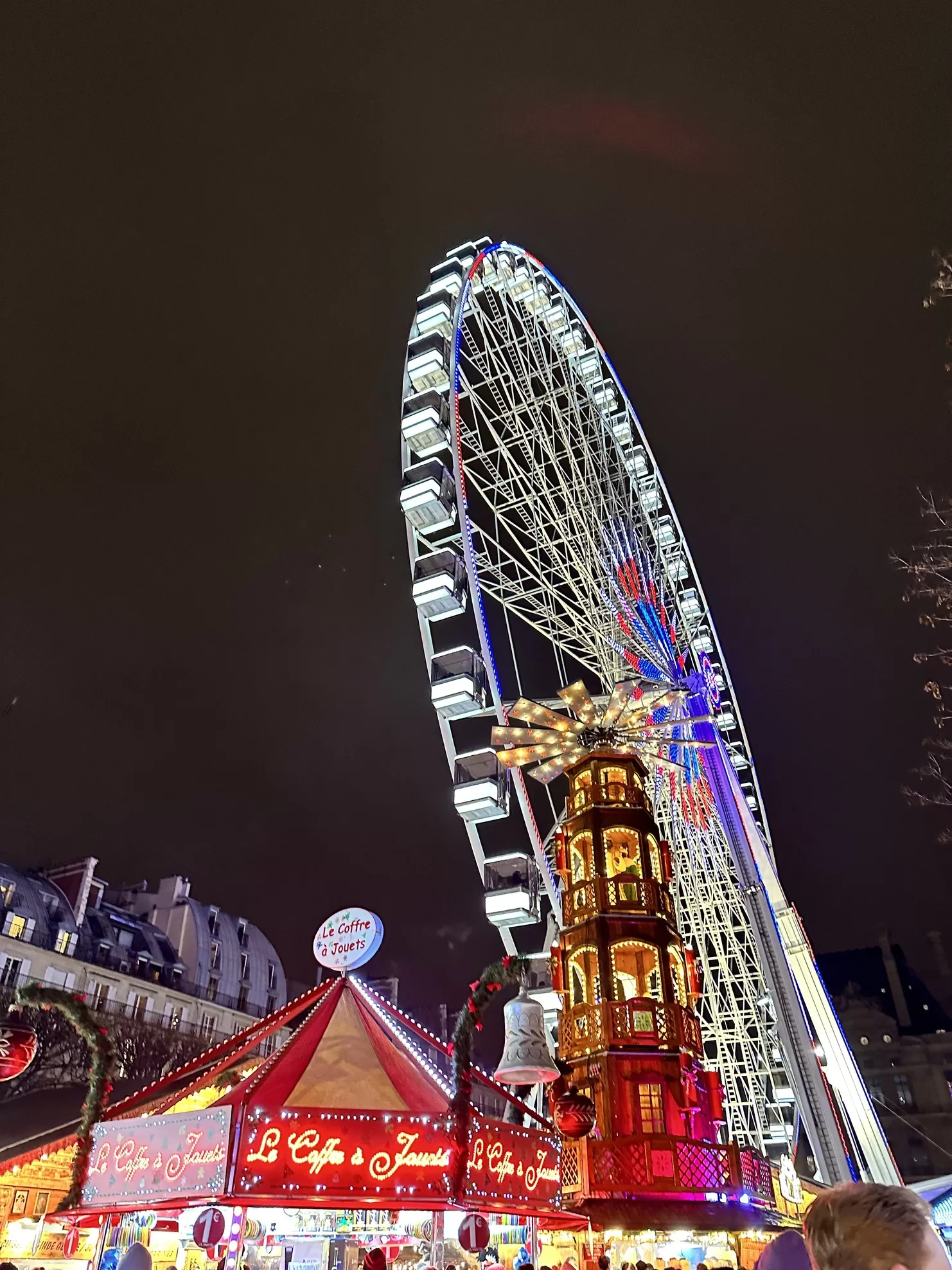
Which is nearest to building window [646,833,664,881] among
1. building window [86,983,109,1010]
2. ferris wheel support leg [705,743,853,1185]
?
ferris wheel support leg [705,743,853,1185]

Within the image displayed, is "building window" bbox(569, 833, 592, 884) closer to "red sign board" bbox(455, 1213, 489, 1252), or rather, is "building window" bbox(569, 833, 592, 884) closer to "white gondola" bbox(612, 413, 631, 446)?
"red sign board" bbox(455, 1213, 489, 1252)

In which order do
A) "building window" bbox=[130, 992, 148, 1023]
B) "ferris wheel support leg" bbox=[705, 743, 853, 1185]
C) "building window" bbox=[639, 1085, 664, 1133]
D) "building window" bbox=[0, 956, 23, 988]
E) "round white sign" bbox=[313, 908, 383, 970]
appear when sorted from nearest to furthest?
"round white sign" bbox=[313, 908, 383, 970]
"building window" bbox=[639, 1085, 664, 1133]
"ferris wheel support leg" bbox=[705, 743, 853, 1185]
"building window" bbox=[0, 956, 23, 988]
"building window" bbox=[130, 992, 148, 1023]

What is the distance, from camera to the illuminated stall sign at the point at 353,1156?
8.36m

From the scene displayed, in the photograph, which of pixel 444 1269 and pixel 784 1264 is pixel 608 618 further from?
pixel 784 1264

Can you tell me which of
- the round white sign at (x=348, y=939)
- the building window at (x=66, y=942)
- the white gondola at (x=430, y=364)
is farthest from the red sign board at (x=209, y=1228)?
the building window at (x=66, y=942)

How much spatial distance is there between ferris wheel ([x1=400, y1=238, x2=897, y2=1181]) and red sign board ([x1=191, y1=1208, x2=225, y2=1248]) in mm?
11249

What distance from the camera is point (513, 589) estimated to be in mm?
22562

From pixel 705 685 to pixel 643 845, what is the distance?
20.0ft

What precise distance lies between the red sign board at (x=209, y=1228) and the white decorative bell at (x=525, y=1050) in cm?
457

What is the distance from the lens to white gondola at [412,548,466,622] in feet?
72.6

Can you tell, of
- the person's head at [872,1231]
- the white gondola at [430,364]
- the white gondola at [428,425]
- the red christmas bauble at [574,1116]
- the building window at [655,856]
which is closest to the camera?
the person's head at [872,1231]

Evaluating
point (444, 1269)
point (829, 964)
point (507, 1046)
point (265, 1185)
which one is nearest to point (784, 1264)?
point (265, 1185)

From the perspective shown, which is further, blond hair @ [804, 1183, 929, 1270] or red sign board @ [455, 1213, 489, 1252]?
red sign board @ [455, 1213, 489, 1252]

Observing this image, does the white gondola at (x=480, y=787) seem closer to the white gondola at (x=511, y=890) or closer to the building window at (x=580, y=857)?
→ the white gondola at (x=511, y=890)
